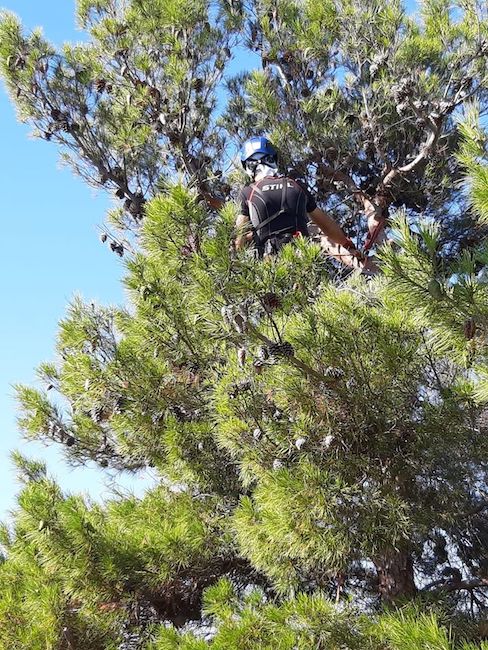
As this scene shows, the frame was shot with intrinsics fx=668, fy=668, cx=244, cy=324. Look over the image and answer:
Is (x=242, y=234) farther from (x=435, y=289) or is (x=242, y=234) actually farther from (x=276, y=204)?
(x=276, y=204)

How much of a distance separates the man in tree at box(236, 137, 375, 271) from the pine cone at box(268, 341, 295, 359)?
1.11 feet

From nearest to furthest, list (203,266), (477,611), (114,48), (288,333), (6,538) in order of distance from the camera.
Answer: (203,266)
(288,333)
(477,611)
(6,538)
(114,48)

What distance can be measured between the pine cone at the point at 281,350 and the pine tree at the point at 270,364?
0.02 metres

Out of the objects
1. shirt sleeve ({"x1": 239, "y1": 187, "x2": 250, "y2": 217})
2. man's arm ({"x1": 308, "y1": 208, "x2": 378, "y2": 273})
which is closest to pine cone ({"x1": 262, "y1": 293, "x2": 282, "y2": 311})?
shirt sleeve ({"x1": 239, "y1": 187, "x2": 250, "y2": 217})

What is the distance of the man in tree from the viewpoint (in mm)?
2598

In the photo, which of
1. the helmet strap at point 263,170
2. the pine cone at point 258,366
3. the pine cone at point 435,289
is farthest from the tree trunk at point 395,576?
the helmet strap at point 263,170

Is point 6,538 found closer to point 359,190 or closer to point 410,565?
point 410,565

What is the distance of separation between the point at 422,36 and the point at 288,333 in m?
2.79

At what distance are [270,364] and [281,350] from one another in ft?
0.51

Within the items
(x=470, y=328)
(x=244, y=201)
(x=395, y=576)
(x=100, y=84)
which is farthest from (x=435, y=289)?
(x=100, y=84)

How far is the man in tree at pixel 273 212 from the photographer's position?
260 centimetres

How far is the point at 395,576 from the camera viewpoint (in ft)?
9.14

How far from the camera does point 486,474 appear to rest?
Result: 2850 millimetres

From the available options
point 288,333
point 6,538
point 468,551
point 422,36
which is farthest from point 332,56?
point 6,538
